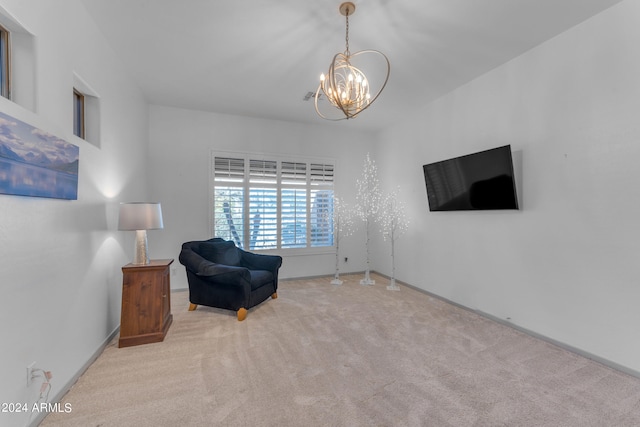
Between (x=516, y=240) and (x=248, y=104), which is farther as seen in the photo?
(x=248, y=104)

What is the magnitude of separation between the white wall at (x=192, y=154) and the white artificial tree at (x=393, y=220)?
5.10 ft

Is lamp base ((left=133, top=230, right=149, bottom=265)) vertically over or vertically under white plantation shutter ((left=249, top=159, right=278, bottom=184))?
under

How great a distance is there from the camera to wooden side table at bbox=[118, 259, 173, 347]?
8.81 feet

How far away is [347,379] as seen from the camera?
216 cm

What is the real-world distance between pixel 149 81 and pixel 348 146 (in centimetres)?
350

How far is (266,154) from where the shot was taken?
5.02m

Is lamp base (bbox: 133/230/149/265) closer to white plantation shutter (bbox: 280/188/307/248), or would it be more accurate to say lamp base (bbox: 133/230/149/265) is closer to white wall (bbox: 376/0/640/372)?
white plantation shutter (bbox: 280/188/307/248)

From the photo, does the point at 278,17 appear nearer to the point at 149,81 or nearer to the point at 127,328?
the point at 149,81

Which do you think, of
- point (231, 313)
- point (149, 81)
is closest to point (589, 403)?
point (231, 313)

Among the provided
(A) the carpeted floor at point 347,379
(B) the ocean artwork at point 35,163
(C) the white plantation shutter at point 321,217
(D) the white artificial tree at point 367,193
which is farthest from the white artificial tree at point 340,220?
(B) the ocean artwork at point 35,163

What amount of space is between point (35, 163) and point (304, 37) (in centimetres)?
236

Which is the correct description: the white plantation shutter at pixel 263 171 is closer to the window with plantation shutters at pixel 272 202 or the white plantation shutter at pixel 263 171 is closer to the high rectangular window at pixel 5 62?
the window with plantation shutters at pixel 272 202

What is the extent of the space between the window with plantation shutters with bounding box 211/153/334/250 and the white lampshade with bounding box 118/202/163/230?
1.88 metres

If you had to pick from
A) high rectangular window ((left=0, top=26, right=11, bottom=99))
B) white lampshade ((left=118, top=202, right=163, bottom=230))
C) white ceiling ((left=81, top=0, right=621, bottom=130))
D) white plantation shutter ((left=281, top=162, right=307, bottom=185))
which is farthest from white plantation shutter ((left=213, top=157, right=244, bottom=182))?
high rectangular window ((left=0, top=26, right=11, bottom=99))
